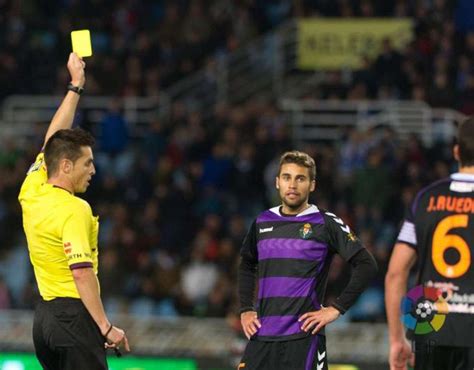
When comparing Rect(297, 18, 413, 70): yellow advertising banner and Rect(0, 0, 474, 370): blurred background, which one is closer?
Rect(0, 0, 474, 370): blurred background

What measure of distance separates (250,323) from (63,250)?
1.19 meters

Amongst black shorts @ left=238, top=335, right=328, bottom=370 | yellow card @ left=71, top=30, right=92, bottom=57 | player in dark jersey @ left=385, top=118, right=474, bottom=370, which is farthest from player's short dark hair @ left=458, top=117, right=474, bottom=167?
yellow card @ left=71, top=30, right=92, bottom=57

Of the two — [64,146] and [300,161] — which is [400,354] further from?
[64,146]

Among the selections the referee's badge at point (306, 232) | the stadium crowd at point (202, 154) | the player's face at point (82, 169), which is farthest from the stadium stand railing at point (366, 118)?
the player's face at point (82, 169)

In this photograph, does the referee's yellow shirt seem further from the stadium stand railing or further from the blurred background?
the stadium stand railing

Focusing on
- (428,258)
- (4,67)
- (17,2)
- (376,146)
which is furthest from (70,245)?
(17,2)

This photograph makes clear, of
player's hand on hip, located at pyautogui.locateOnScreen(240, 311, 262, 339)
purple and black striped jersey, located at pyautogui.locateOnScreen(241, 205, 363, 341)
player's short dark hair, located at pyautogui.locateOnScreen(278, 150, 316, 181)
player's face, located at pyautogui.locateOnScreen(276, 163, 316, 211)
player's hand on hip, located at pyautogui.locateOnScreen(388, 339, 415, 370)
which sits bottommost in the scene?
player's hand on hip, located at pyautogui.locateOnScreen(388, 339, 415, 370)

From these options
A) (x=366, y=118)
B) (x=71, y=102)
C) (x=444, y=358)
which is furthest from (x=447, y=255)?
(x=366, y=118)

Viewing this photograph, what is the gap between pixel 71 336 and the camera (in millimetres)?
7273

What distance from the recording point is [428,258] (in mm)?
6980

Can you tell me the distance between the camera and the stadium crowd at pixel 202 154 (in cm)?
1571

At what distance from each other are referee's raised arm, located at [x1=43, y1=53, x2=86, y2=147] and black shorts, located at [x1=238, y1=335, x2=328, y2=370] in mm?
1689

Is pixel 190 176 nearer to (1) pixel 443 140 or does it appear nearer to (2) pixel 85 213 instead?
(1) pixel 443 140

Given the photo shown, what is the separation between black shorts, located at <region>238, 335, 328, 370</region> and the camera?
7.64m
